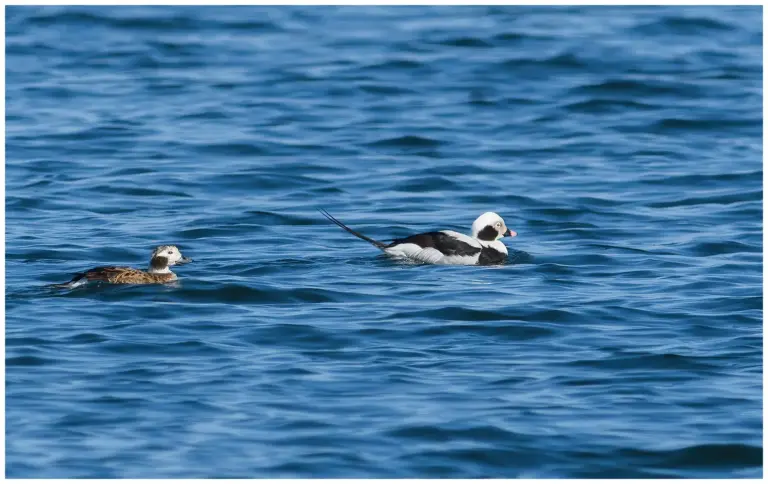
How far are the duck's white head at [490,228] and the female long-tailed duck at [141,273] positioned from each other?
10.4 feet

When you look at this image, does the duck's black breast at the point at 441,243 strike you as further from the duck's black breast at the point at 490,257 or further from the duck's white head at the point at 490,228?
the duck's white head at the point at 490,228

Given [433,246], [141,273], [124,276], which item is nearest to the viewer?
[124,276]

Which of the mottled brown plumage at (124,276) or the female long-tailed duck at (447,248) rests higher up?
the female long-tailed duck at (447,248)

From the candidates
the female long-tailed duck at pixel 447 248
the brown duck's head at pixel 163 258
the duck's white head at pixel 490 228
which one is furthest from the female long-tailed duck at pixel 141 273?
the duck's white head at pixel 490 228

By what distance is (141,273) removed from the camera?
13742 mm

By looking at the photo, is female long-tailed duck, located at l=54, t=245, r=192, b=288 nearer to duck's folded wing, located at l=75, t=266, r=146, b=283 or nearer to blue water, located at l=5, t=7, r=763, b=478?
duck's folded wing, located at l=75, t=266, r=146, b=283

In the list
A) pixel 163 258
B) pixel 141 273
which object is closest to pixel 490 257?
pixel 163 258

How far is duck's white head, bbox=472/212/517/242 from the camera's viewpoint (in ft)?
52.6

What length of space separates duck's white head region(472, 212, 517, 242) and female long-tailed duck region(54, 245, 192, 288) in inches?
124

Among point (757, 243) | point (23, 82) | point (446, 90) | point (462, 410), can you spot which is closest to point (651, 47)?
point (446, 90)

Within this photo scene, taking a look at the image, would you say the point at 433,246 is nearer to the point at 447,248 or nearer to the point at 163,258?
the point at 447,248

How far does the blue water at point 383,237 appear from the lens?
32.1 ft

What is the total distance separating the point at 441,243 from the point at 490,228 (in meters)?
0.96

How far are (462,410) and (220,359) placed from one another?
200cm
